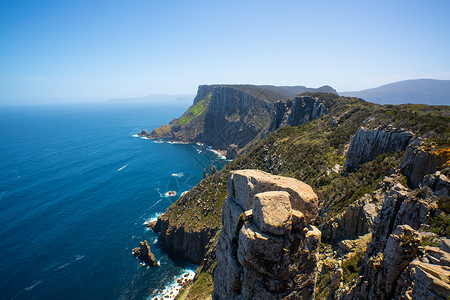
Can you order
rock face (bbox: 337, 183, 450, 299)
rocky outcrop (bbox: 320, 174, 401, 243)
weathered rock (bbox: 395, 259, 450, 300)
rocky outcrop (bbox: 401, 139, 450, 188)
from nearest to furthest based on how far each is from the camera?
weathered rock (bbox: 395, 259, 450, 300) → rock face (bbox: 337, 183, 450, 299) → rocky outcrop (bbox: 401, 139, 450, 188) → rocky outcrop (bbox: 320, 174, 401, 243)

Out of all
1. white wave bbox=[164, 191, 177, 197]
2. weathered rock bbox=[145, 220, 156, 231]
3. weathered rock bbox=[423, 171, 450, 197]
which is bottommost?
weathered rock bbox=[145, 220, 156, 231]

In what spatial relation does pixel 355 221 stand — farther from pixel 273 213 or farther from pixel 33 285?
pixel 33 285

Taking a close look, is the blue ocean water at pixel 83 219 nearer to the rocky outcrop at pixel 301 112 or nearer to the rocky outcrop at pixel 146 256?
the rocky outcrop at pixel 146 256

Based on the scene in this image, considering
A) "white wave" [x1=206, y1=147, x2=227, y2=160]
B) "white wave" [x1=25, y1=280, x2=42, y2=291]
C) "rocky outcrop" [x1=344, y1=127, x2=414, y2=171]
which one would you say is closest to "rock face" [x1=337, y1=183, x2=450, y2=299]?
"rocky outcrop" [x1=344, y1=127, x2=414, y2=171]

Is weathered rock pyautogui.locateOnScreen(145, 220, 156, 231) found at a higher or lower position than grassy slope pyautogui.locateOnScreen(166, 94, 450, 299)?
lower

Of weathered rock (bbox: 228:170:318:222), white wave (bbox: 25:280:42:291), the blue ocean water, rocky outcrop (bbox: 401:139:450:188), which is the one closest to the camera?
weathered rock (bbox: 228:170:318:222)

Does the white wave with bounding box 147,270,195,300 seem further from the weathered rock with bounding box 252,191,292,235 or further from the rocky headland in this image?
the weathered rock with bounding box 252,191,292,235

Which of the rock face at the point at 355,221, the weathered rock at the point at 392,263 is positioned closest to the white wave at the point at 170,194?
the rock face at the point at 355,221
